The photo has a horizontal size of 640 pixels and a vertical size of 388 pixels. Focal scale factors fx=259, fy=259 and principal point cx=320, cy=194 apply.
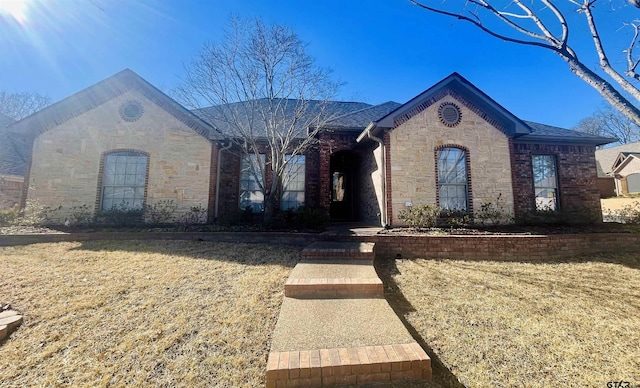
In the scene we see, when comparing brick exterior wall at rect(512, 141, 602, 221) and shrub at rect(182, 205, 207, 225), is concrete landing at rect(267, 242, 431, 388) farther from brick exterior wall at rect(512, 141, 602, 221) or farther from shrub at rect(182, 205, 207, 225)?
brick exterior wall at rect(512, 141, 602, 221)

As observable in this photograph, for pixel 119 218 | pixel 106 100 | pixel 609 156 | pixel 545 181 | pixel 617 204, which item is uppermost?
pixel 609 156

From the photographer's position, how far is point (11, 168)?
11625 mm

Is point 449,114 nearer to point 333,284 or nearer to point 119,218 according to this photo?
point 333,284

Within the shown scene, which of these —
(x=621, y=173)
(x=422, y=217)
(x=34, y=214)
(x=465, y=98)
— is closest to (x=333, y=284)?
(x=422, y=217)

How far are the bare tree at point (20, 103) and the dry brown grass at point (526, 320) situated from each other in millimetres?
32553

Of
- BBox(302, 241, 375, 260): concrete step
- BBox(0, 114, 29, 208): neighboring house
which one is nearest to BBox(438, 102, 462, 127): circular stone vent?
BBox(302, 241, 375, 260): concrete step

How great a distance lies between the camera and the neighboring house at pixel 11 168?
36.1 feet

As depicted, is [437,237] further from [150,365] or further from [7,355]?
[7,355]

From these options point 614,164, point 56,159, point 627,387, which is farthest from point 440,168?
point 614,164

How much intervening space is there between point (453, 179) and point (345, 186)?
5132 millimetres

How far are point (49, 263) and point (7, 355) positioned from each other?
3.16 m

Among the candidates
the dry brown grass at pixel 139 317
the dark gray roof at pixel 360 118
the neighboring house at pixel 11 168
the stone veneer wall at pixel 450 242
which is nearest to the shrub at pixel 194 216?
the stone veneer wall at pixel 450 242

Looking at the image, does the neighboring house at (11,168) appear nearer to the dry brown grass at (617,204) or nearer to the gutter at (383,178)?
the gutter at (383,178)

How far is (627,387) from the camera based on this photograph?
2320 mm
